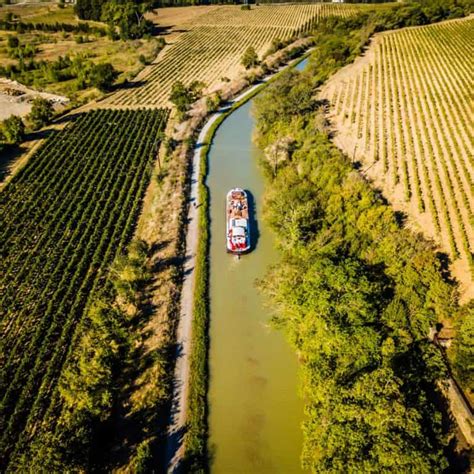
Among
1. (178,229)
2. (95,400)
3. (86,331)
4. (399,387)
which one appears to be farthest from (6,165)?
(399,387)

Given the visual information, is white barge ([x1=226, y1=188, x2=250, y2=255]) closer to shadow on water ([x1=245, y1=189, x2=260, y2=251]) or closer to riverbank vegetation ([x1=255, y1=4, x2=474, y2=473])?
shadow on water ([x1=245, y1=189, x2=260, y2=251])

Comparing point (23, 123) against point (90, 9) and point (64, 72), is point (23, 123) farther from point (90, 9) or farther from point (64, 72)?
point (90, 9)

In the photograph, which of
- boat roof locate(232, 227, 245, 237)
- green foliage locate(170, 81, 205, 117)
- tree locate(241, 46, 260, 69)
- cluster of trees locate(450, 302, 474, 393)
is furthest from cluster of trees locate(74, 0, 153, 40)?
cluster of trees locate(450, 302, 474, 393)

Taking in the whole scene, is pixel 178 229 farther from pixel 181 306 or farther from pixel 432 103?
pixel 432 103

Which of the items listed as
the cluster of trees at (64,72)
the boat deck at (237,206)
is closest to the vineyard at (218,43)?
the cluster of trees at (64,72)

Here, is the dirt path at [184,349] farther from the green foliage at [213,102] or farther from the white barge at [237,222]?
A: the green foliage at [213,102]

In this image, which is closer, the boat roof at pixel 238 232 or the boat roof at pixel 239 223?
the boat roof at pixel 238 232

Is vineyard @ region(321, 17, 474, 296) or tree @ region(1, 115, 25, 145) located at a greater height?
tree @ region(1, 115, 25, 145)

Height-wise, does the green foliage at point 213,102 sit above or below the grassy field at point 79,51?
below
